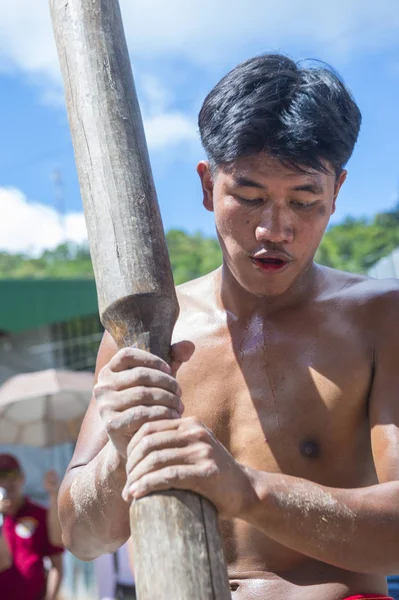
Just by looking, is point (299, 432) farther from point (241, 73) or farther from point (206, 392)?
point (241, 73)

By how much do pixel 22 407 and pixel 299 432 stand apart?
274 inches

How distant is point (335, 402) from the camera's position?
238 cm

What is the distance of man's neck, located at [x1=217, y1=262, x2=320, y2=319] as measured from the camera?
2.59 metres

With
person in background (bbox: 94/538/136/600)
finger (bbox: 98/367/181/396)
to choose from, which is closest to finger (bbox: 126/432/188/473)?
finger (bbox: 98/367/181/396)

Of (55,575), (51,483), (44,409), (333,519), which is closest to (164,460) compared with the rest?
(333,519)

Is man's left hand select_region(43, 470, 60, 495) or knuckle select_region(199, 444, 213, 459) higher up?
man's left hand select_region(43, 470, 60, 495)

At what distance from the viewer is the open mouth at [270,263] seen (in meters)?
2.22

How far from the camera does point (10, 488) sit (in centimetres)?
553

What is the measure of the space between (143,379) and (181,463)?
206mm

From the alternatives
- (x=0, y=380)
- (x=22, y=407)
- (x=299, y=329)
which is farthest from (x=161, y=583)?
(x=0, y=380)

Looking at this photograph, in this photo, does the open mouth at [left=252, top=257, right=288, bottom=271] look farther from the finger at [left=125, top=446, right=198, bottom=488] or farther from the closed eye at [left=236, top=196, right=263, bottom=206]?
the finger at [left=125, top=446, right=198, bottom=488]

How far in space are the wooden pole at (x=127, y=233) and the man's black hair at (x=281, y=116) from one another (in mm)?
319

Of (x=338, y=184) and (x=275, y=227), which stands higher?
(x=338, y=184)

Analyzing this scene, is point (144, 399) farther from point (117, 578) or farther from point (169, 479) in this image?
point (117, 578)
